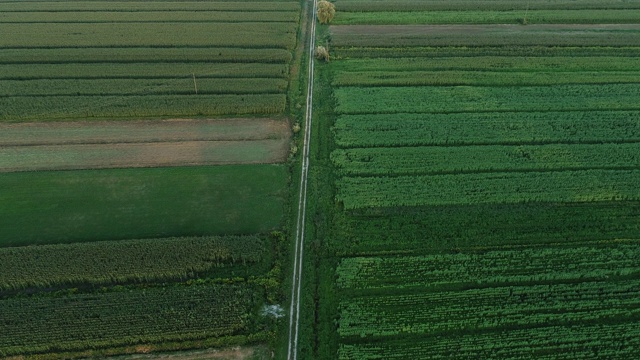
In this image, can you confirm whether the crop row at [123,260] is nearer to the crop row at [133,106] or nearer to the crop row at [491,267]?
the crop row at [491,267]

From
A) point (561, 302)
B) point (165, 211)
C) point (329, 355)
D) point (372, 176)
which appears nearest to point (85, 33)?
point (165, 211)

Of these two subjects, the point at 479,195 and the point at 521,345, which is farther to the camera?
the point at 479,195

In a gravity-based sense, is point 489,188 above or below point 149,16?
below

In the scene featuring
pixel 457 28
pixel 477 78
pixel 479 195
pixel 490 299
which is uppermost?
pixel 457 28

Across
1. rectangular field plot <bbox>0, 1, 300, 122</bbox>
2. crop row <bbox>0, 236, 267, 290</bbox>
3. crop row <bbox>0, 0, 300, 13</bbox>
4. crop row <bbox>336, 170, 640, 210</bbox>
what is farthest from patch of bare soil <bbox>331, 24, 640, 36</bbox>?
crop row <bbox>0, 236, 267, 290</bbox>

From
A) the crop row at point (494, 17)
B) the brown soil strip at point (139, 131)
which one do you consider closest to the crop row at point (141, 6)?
the crop row at point (494, 17)

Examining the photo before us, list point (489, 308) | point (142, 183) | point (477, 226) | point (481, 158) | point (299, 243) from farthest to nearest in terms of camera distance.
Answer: point (481, 158) → point (142, 183) → point (477, 226) → point (299, 243) → point (489, 308)

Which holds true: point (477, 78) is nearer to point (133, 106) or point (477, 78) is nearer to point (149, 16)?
point (133, 106)

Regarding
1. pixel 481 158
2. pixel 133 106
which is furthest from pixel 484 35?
pixel 133 106
